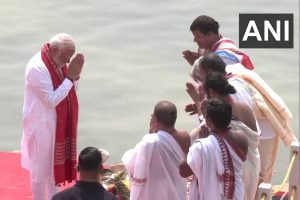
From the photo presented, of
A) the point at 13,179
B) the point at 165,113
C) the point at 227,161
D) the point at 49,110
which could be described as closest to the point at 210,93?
the point at 165,113

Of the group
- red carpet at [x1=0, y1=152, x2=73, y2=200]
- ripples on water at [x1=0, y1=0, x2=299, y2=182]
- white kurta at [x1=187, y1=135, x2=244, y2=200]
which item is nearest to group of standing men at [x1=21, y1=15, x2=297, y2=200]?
white kurta at [x1=187, y1=135, x2=244, y2=200]

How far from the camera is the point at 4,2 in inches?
656

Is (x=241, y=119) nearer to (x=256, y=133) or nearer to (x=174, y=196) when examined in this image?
(x=256, y=133)

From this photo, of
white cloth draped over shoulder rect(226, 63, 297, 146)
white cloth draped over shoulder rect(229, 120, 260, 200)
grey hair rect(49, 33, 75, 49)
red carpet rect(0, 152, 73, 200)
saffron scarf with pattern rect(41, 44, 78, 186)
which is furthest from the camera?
red carpet rect(0, 152, 73, 200)

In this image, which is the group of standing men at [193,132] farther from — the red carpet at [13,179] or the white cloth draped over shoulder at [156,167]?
the red carpet at [13,179]

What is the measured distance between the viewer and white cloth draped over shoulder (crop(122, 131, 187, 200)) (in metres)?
7.16

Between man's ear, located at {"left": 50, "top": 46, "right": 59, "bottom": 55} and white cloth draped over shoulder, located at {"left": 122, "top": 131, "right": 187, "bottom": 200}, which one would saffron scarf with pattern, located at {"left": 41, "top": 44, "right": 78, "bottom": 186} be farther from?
white cloth draped over shoulder, located at {"left": 122, "top": 131, "right": 187, "bottom": 200}

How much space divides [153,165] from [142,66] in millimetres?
6750

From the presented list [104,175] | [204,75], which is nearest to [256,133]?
[204,75]

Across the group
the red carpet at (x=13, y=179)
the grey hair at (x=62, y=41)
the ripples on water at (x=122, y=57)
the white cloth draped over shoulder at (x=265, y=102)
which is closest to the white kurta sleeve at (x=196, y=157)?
the white cloth draped over shoulder at (x=265, y=102)

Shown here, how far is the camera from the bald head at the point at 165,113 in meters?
7.08

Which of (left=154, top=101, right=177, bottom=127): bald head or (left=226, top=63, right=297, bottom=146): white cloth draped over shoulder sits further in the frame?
(left=226, top=63, right=297, bottom=146): white cloth draped over shoulder

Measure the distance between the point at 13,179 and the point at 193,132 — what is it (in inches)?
108

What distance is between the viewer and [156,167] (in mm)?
7211
